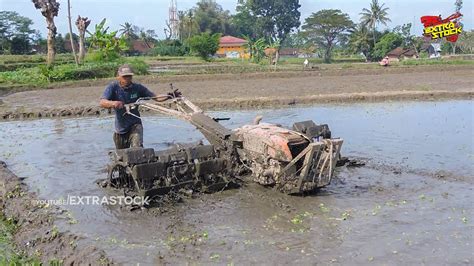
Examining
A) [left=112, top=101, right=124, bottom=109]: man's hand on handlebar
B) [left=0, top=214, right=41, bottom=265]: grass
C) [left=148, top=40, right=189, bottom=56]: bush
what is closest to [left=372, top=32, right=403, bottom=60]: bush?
[left=148, top=40, right=189, bottom=56]: bush

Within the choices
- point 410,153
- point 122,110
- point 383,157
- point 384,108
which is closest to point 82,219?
point 122,110

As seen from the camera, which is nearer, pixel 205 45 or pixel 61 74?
pixel 61 74

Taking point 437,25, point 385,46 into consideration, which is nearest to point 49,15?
point 437,25

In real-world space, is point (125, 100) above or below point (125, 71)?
below

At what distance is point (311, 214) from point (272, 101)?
42.8 ft

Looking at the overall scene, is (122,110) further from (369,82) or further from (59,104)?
(369,82)

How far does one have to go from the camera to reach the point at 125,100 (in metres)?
8.15

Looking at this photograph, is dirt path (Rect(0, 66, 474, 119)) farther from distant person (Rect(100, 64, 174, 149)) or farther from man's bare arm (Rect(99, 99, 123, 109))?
man's bare arm (Rect(99, 99, 123, 109))

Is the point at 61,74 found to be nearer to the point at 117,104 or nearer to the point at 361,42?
the point at 117,104

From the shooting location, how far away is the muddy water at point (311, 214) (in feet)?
17.4

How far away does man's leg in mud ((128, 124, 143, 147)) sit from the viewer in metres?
8.16

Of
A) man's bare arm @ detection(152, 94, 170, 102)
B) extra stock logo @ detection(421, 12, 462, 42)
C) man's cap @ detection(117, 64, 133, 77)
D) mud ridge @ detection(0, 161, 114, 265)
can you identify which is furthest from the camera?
extra stock logo @ detection(421, 12, 462, 42)

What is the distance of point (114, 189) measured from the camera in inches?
309

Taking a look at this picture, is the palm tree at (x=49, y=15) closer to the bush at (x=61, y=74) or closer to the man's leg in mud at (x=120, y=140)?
the bush at (x=61, y=74)
